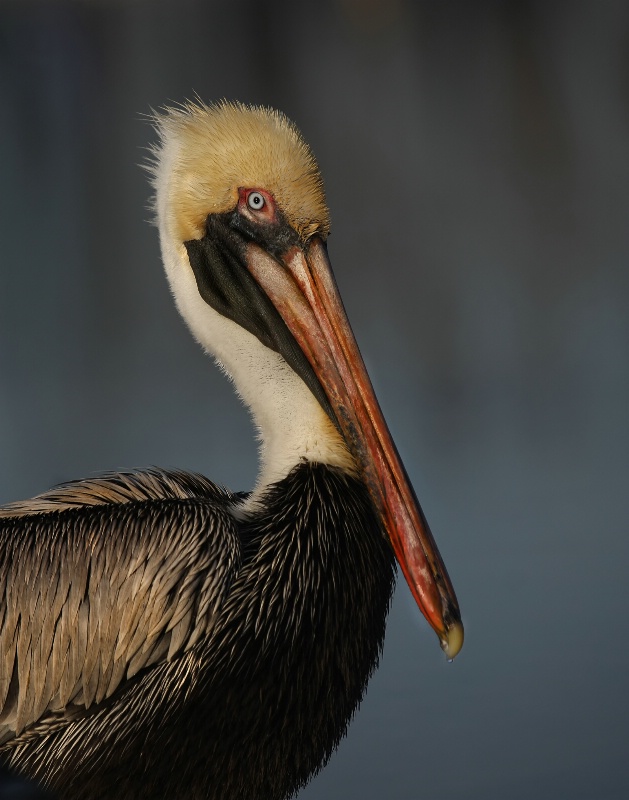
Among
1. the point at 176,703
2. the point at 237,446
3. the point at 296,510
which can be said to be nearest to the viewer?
the point at 176,703

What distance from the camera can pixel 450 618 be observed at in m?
2.10

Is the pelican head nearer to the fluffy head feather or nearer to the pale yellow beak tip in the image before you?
the fluffy head feather

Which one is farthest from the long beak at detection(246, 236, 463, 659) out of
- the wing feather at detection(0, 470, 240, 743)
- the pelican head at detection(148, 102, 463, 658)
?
the wing feather at detection(0, 470, 240, 743)

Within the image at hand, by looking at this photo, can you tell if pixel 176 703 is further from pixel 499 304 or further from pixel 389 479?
pixel 499 304

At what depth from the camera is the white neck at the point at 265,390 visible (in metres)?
2.26

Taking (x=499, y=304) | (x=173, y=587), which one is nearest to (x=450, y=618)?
(x=173, y=587)

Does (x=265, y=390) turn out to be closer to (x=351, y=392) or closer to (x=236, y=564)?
(x=351, y=392)

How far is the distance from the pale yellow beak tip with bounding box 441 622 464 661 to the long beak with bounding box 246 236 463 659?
0.08 feet

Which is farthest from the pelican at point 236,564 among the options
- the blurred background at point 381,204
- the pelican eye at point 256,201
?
the blurred background at point 381,204

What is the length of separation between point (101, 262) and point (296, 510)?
500 centimetres

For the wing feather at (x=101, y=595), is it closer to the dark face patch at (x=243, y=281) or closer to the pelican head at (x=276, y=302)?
the pelican head at (x=276, y=302)

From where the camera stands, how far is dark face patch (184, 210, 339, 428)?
90.1 inches

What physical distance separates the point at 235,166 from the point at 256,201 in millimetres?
86

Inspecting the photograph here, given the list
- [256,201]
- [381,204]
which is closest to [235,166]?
[256,201]
